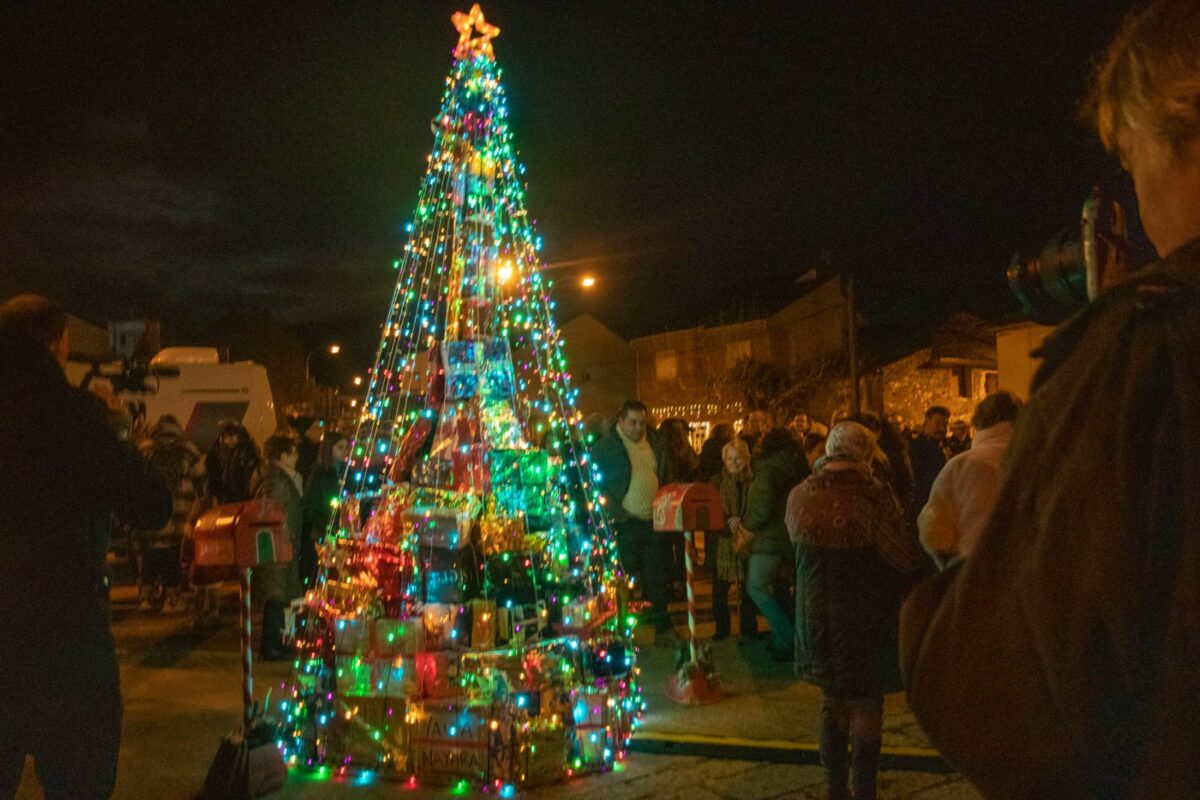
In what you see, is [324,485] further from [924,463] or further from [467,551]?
[924,463]

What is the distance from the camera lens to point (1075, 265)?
2682 millimetres

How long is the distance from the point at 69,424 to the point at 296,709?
3342mm

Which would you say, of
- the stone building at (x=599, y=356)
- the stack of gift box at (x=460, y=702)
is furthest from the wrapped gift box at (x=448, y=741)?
the stone building at (x=599, y=356)

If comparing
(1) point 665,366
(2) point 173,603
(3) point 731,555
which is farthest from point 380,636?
(1) point 665,366

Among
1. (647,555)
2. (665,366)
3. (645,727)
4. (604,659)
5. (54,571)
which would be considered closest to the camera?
(54,571)

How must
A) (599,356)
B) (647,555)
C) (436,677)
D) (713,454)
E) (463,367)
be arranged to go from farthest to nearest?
(599,356)
(713,454)
(647,555)
(463,367)
(436,677)

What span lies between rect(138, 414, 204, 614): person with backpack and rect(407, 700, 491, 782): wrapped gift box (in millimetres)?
6234

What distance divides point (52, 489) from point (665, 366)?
3885 cm

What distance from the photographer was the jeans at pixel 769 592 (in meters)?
8.33

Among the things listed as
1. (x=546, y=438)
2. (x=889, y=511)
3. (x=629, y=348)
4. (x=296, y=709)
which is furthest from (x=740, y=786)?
(x=629, y=348)

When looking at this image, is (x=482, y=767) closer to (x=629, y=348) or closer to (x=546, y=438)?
(x=546, y=438)

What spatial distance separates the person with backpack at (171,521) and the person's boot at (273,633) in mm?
2079

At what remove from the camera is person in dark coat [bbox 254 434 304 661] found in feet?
30.1

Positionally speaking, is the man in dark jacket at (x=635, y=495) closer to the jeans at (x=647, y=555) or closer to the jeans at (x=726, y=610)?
the jeans at (x=647, y=555)
